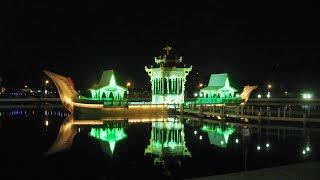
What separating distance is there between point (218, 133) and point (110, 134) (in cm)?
661

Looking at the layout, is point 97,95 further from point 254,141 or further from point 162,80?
point 254,141

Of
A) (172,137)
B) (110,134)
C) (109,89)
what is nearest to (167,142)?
(172,137)

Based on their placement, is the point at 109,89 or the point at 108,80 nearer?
the point at 109,89

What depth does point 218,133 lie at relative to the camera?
2458cm

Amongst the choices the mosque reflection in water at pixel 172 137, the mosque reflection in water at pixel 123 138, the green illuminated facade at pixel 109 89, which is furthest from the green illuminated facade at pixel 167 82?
the mosque reflection in water at pixel 123 138

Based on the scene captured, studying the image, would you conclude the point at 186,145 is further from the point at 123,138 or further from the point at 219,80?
the point at 219,80

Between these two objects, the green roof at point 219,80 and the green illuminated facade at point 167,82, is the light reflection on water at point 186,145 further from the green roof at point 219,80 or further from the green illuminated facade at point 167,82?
the green roof at point 219,80

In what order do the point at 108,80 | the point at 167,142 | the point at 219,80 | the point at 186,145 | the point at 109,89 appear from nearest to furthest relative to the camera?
1. the point at 186,145
2. the point at 167,142
3. the point at 109,89
4. the point at 108,80
5. the point at 219,80

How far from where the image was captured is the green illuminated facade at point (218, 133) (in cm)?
2102

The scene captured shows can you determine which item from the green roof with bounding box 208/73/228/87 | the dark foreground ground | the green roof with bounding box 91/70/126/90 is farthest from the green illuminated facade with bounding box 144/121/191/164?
the green roof with bounding box 208/73/228/87

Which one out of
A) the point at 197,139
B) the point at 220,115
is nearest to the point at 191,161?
the point at 197,139

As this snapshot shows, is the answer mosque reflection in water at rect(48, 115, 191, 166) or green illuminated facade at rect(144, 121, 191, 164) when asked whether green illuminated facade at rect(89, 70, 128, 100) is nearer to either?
mosque reflection in water at rect(48, 115, 191, 166)

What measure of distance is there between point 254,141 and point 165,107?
16992mm

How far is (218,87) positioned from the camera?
160ft
